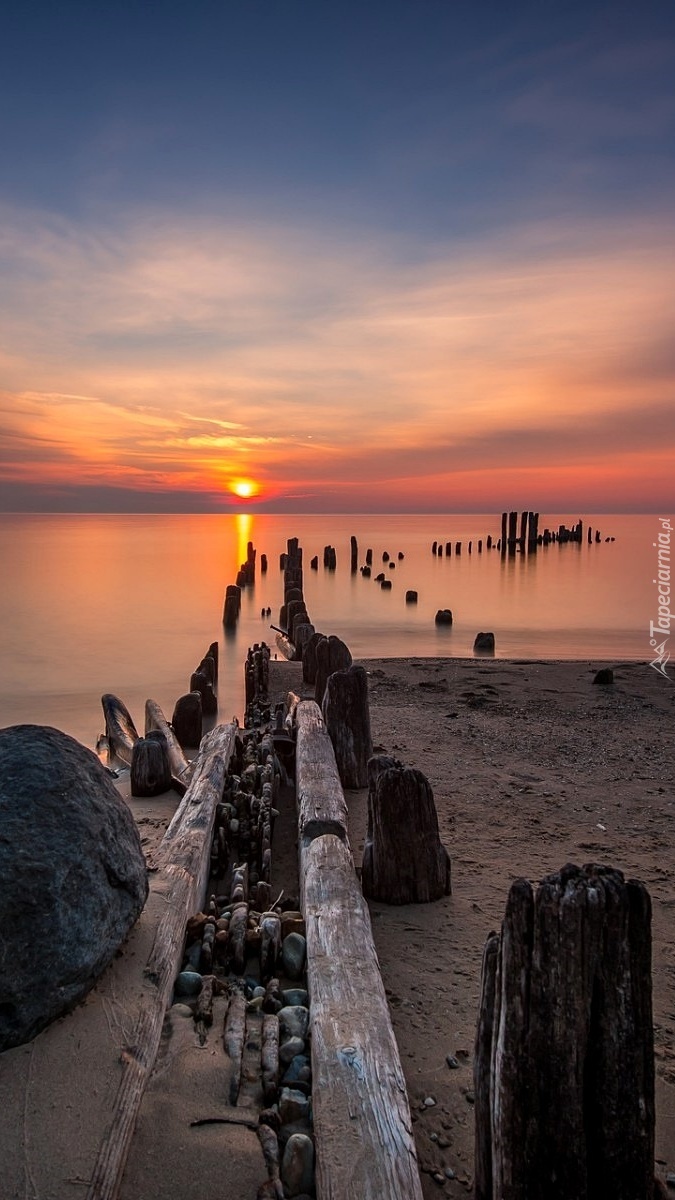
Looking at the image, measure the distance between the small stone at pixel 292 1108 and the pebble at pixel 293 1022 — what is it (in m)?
0.36

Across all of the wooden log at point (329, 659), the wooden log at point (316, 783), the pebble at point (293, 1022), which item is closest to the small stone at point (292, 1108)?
the pebble at point (293, 1022)

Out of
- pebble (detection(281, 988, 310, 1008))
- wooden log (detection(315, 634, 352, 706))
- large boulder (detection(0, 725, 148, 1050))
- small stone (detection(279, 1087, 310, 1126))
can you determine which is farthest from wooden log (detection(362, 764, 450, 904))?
wooden log (detection(315, 634, 352, 706))

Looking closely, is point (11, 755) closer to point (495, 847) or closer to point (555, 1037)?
point (555, 1037)

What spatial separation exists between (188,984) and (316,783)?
2267 millimetres

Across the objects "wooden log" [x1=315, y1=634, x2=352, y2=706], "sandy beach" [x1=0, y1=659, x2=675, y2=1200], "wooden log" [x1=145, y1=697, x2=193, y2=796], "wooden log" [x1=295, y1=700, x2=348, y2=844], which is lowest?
"wooden log" [x1=145, y1=697, x2=193, y2=796]

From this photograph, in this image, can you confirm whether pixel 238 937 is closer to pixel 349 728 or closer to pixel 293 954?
pixel 293 954

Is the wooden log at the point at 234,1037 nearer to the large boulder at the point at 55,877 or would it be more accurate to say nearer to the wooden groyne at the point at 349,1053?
the wooden groyne at the point at 349,1053

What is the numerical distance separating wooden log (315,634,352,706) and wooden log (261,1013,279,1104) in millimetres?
6892

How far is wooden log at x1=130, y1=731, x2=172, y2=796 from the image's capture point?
677 centimetres

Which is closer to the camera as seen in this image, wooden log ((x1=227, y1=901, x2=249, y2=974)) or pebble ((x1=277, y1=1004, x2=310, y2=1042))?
pebble ((x1=277, y1=1004, x2=310, y2=1042))

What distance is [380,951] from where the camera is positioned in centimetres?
389

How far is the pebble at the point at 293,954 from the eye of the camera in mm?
3383

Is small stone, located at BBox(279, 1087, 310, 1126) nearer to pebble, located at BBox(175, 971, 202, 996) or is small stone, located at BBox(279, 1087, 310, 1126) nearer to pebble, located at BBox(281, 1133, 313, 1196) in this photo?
pebble, located at BBox(281, 1133, 313, 1196)

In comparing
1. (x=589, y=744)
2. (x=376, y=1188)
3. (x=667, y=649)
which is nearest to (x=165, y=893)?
(x=376, y=1188)
